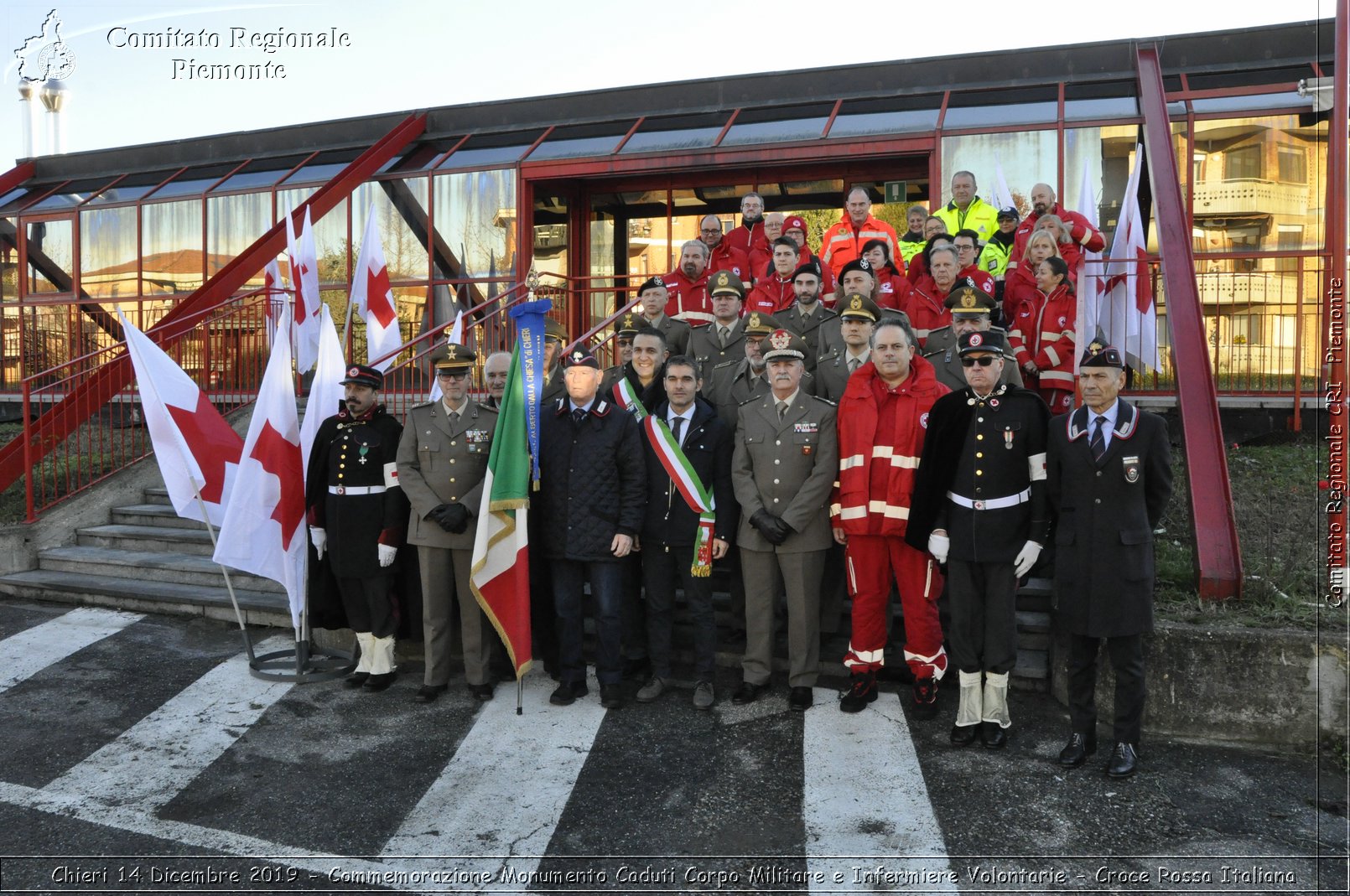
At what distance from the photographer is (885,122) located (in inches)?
462

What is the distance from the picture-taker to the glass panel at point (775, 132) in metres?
12.0

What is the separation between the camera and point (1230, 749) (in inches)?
183

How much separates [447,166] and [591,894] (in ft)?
38.1

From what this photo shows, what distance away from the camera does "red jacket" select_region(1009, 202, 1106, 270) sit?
7547 millimetres

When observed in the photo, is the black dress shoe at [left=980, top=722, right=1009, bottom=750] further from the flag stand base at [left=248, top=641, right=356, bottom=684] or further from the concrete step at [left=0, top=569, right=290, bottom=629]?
the concrete step at [left=0, top=569, right=290, bottom=629]

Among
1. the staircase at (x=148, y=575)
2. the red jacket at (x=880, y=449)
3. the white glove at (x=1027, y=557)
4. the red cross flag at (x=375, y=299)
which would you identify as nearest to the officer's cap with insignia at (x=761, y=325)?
the red jacket at (x=880, y=449)

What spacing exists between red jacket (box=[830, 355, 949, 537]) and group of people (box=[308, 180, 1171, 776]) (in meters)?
0.01

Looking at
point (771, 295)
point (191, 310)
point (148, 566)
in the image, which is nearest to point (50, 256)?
point (191, 310)

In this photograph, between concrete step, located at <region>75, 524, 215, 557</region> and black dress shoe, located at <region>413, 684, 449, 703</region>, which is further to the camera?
concrete step, located at <region>75, 524, 215, 557</region>

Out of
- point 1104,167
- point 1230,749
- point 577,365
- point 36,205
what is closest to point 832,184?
point 1104,167

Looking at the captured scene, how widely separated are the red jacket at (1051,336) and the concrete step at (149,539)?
22.4ft

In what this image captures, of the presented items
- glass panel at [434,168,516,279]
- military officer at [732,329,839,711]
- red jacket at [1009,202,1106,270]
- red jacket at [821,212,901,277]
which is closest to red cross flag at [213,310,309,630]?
military officer at [732,329,839,711]

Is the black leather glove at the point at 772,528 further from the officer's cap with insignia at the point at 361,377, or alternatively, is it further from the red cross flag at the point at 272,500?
the red cross flag at the point at 272,500

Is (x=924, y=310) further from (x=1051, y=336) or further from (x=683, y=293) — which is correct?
(x=683, y=293)
